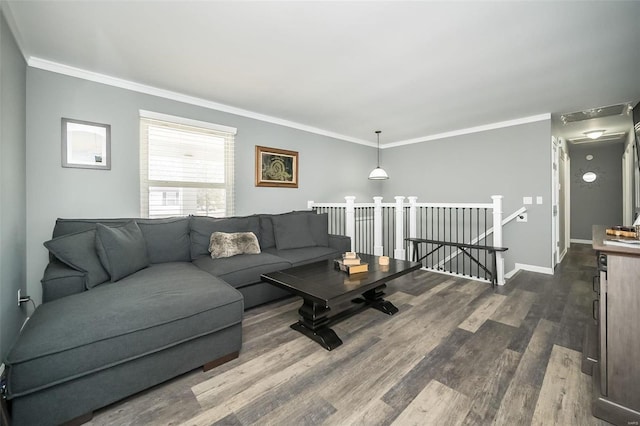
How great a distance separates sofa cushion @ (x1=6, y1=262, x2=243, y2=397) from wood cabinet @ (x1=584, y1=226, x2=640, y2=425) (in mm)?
2073

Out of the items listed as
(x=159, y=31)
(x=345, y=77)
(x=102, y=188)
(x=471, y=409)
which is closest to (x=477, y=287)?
(x=471, y=409)

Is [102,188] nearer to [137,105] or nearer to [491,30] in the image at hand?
[137,105]

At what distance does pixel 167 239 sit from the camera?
276cm

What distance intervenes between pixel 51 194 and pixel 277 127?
2880 millimetres

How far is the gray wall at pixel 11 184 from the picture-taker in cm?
176

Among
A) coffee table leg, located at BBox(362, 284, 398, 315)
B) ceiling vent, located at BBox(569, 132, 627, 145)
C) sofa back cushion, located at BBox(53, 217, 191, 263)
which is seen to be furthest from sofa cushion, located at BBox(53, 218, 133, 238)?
ceiling vent, located at BBox(569, 132, 627, 145)

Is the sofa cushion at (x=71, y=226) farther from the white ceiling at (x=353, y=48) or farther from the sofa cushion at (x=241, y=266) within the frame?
the white ceiling at (x=353, y=48)

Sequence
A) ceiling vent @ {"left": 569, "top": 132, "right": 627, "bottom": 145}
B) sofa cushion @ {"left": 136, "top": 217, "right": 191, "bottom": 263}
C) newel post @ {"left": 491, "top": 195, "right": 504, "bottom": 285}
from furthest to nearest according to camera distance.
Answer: ceiling vent @ {"left": 569, "top": 132, "right": 627, "bottom": 145}, newel post @ {"left": 491, "top": 195, "right": 504, "bottom": 285}, sofa cushion @ {"left": 136, "top": 217, "right": 191, "bottom": 263}

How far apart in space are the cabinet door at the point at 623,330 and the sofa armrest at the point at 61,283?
3236 millimetres

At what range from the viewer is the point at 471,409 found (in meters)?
1.37

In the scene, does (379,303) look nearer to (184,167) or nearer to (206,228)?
(206,228)

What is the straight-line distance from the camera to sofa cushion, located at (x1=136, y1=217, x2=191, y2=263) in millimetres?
2660

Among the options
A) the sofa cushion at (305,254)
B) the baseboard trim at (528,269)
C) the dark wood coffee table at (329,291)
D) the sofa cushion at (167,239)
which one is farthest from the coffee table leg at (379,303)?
the baseboard trim at (528,269)

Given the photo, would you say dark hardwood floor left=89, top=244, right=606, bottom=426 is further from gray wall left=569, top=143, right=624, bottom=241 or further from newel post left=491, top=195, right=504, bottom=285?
gray wall left=569, top=143, right=624, bottom=241
